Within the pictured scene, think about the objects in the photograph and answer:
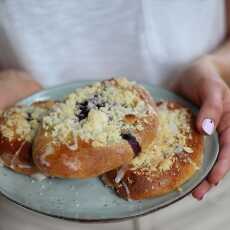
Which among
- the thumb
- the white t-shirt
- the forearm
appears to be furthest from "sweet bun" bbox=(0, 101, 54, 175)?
the forearm

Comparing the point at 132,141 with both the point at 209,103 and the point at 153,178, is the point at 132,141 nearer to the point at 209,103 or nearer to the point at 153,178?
the point at 153,178

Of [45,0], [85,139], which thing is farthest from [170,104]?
→ [45,0]

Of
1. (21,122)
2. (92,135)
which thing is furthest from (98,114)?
(21,122)

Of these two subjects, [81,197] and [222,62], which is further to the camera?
[222,62]

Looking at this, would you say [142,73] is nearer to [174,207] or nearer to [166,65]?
[166,65]

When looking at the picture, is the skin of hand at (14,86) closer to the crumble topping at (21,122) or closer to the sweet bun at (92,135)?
the crumble topping at (21,122)

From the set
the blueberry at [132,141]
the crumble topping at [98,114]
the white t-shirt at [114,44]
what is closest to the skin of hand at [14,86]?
the white t-shirt at [114,44]
